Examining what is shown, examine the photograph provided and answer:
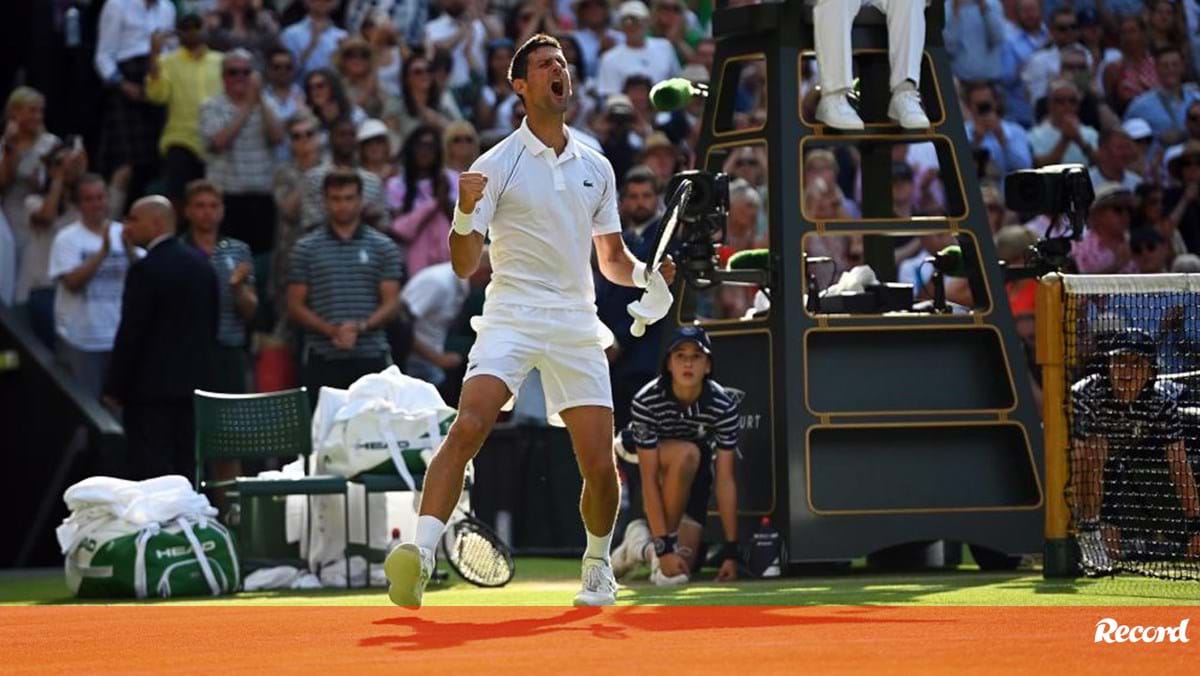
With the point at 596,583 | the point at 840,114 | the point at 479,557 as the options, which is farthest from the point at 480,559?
the point at 840,114

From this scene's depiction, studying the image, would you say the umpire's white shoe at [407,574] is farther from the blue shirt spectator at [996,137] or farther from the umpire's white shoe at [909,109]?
the blue shirt spectator at [996,137]

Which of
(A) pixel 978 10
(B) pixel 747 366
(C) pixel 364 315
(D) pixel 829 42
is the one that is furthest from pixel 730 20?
(A) pixel 978 10

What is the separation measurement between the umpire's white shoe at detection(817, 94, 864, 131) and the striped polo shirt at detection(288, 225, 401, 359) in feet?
13.0

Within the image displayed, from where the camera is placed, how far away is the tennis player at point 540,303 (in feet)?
32.8

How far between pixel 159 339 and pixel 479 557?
3.41 m

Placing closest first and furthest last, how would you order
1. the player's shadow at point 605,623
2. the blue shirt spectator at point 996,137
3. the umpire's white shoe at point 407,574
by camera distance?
the player's shadow at point 605,623
the umpire's white shoe at point 407,574
the blue shirt spectator at point 996,137

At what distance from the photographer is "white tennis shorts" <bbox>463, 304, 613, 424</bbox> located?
398 inches

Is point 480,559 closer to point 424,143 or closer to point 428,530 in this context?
point 428,530

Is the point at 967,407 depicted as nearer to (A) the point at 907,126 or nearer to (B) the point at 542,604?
(A) the point at 907,126

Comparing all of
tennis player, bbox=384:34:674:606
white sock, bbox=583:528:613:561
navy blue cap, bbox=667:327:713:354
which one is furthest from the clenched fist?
navy blue cap, bbox=667:327:713:354

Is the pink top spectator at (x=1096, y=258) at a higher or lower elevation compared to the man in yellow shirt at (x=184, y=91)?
lower

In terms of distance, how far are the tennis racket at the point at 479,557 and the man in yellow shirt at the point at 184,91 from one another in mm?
5879

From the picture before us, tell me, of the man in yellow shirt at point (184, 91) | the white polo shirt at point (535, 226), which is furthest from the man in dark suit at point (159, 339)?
the white polo shirt at point (535, 226)

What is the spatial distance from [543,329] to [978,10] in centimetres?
1227
